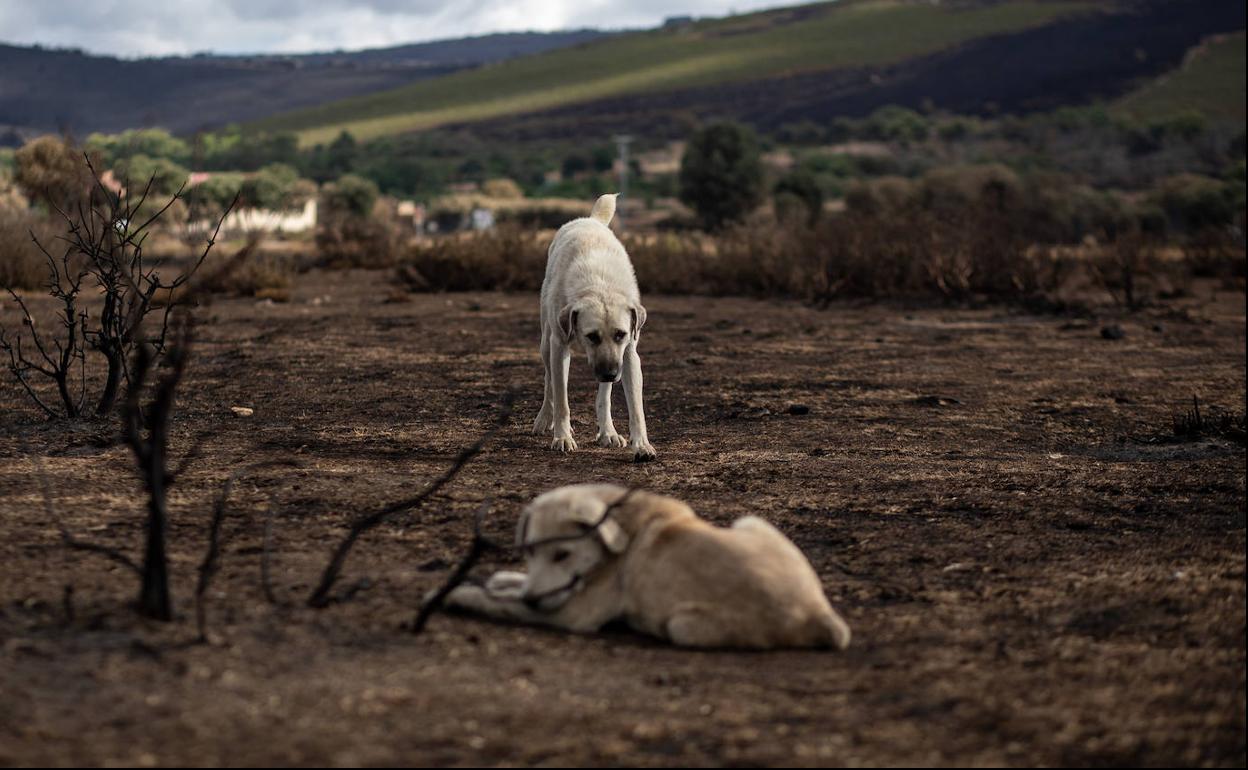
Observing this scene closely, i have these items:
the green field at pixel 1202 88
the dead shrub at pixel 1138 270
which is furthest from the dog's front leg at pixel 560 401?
the green field at pixel 1202 88

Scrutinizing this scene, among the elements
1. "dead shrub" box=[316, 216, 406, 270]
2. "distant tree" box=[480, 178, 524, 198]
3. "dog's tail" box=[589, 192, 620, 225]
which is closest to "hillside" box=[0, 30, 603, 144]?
"distant tree" box=[480, 178, 524, 198]

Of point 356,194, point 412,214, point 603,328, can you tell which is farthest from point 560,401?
point 412,214

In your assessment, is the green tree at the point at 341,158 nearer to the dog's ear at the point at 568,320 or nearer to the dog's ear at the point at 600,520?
the dog's ear at the point at 568,320

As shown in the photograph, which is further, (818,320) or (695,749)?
(818,320)

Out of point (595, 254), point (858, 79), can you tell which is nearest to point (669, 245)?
point (595, 254)

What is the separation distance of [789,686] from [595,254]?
4430mm

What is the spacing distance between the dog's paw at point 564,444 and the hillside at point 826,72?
385 ft

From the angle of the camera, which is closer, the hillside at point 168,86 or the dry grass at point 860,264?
the dry grass at point 860,264

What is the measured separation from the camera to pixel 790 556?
13.7 feet

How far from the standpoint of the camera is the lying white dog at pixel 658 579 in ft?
13.2

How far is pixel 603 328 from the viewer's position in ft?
23.8

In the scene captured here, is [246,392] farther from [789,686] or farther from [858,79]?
[858,79]

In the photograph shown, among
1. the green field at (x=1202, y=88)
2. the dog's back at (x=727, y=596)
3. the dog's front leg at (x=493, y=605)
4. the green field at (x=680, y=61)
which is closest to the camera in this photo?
the dog's back at (x=727, y=596)

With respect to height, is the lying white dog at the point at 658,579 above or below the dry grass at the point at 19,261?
below
